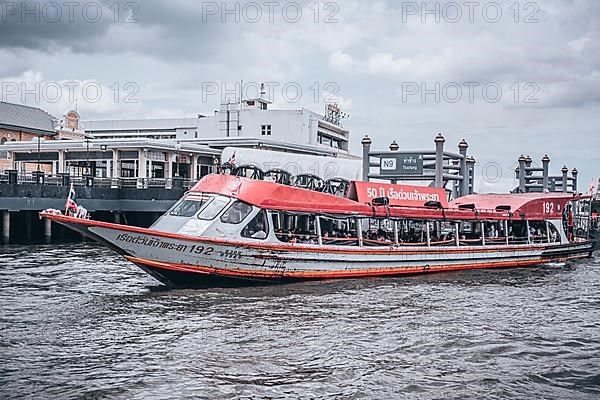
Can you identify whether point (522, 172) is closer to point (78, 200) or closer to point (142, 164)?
point (142, 164)

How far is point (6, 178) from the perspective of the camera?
32.0 meters

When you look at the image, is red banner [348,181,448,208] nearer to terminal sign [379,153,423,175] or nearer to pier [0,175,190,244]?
terminal sign [379,153,423,175]

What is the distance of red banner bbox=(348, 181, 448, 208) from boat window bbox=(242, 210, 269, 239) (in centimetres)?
468

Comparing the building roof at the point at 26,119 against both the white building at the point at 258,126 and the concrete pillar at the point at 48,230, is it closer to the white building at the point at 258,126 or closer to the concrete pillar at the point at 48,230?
the white building at the point at 258,126

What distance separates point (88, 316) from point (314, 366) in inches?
241

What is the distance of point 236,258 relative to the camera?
17781mm

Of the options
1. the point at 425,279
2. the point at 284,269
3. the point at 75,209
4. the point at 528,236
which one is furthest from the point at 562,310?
the point at 75,209

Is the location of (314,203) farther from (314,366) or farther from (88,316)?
(314,366)

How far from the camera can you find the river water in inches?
398

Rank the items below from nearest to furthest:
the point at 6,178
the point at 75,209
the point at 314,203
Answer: the point at 75,209
the point at 314,203
the point at 6,178

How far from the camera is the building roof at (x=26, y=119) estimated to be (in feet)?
178

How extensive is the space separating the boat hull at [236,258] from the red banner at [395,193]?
2.09m

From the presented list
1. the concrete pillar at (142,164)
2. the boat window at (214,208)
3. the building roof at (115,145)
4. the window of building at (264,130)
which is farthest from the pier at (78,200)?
the window of building at (264,130)

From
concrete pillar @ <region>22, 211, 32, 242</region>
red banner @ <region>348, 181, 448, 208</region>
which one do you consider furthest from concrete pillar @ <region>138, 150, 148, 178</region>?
red banner @ <region>348, 181, 448, 208</region>
